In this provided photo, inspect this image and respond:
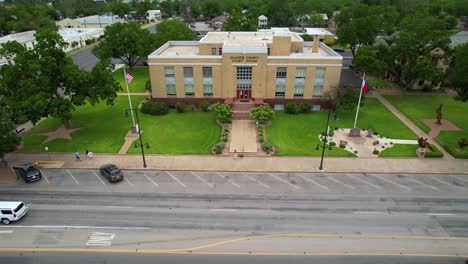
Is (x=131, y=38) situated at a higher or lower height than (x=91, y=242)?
higher

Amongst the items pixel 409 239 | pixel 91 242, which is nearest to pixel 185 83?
pixel 91 242

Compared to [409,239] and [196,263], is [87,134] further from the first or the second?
[409,239]

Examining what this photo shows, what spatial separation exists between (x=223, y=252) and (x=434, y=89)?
6091 cm

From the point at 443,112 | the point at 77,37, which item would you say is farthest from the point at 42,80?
the point at 77,37

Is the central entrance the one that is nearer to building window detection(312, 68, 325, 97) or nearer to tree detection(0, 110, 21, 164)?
building window detection(312, 68, 325, 97)

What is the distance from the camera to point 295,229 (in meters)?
27.2

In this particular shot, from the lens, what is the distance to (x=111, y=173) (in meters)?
33.9

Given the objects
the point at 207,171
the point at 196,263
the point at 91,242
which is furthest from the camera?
the point at 207,171

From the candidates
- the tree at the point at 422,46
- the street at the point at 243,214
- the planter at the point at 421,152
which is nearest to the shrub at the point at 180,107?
the street at the point at 243,214

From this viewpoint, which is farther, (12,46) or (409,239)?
(12,46)

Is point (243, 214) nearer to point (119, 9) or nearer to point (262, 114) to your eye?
point (262, 114)

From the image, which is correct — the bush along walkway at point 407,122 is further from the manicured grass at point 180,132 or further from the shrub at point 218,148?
the manicured grass at point 180,132

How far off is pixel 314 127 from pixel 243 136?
11686mm

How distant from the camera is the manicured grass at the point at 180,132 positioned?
135 feet
